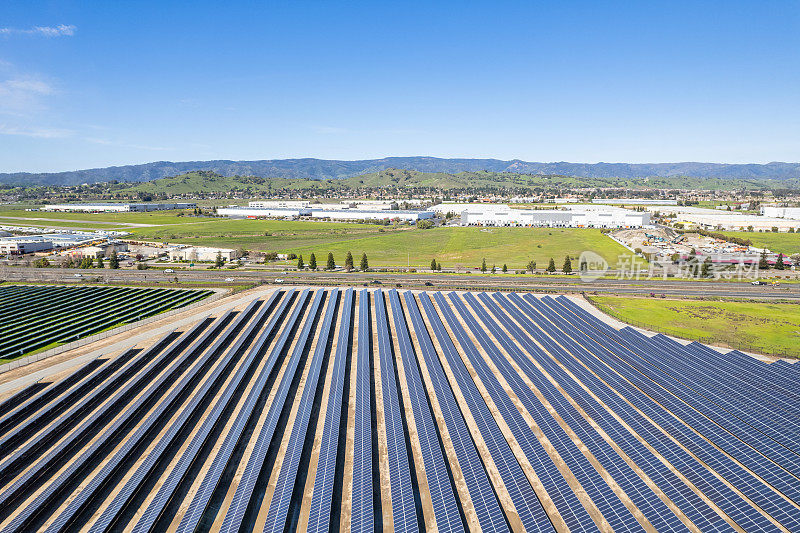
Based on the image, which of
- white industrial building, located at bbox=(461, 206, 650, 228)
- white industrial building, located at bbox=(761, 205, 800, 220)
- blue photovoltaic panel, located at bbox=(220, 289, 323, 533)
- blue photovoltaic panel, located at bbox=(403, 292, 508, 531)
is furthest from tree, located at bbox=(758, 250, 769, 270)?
white industrial building, located at bbox=(761, 205, 800, 220)

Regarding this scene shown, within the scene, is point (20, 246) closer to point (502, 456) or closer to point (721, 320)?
point (502, 456)

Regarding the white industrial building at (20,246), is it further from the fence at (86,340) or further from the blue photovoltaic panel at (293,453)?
the blue photovoltaic panel at (293,453)

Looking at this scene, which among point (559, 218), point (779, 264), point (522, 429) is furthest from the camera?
point (559, 218)

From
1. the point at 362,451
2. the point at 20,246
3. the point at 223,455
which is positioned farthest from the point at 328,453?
the point at 20,246

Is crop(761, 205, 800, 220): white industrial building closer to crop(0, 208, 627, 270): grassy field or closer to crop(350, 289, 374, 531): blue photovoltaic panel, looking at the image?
crop(0, 208, 627, 270): grassy field

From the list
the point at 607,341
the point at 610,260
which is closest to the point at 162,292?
the point at 607,341

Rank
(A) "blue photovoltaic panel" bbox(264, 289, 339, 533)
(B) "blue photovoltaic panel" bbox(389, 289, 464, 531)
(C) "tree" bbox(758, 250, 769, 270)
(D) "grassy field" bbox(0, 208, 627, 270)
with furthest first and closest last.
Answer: (D) "grassy field" bbox(0, 208, 627, 270) < (C) "tree" bbox(758, 250, 769, 270) < (A) "blue photovoltaic panel" bbox(264, 289, 339, 533) < (B) "blue photovoltaic panel" bbox(389, 289, 464, 531)

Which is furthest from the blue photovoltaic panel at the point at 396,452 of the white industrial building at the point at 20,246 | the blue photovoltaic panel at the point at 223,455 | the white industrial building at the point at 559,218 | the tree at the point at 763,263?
the white industrial building at the point at 559,218
